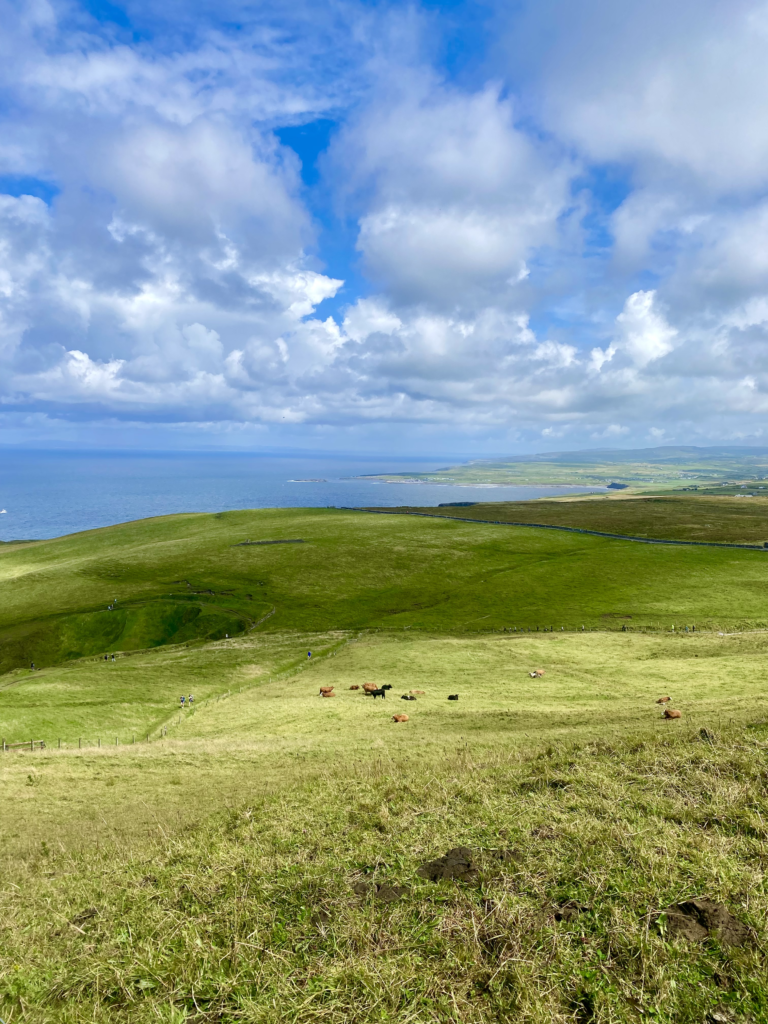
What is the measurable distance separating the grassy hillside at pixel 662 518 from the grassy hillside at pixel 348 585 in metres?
19.1

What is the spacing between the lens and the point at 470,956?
8.56 m

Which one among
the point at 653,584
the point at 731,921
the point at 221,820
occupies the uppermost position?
the point at 731,921

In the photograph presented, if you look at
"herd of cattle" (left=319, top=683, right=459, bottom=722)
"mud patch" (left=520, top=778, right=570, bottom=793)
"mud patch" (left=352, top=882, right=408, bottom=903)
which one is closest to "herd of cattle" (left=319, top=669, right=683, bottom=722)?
"herd of cattle" (left=319, top=683, right=459, bottom=722)

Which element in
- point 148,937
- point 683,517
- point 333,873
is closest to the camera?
point 148,937

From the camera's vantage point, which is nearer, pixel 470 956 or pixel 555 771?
pixel 470 956

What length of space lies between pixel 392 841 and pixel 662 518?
16893 centimetres

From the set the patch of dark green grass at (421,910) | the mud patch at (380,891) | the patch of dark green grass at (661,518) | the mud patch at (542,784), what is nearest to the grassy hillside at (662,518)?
the patch of dark green grass at (661,518)

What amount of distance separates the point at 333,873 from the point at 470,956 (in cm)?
441

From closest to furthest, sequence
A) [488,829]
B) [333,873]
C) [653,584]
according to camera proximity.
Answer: [333,873]
[488,829]
[653,584]

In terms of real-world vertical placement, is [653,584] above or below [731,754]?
below

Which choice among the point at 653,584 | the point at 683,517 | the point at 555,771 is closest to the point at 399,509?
the point at 683,517

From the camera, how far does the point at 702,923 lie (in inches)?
351

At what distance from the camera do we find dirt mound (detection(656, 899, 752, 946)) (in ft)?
28.0

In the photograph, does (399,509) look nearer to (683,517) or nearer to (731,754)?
(683,517)
